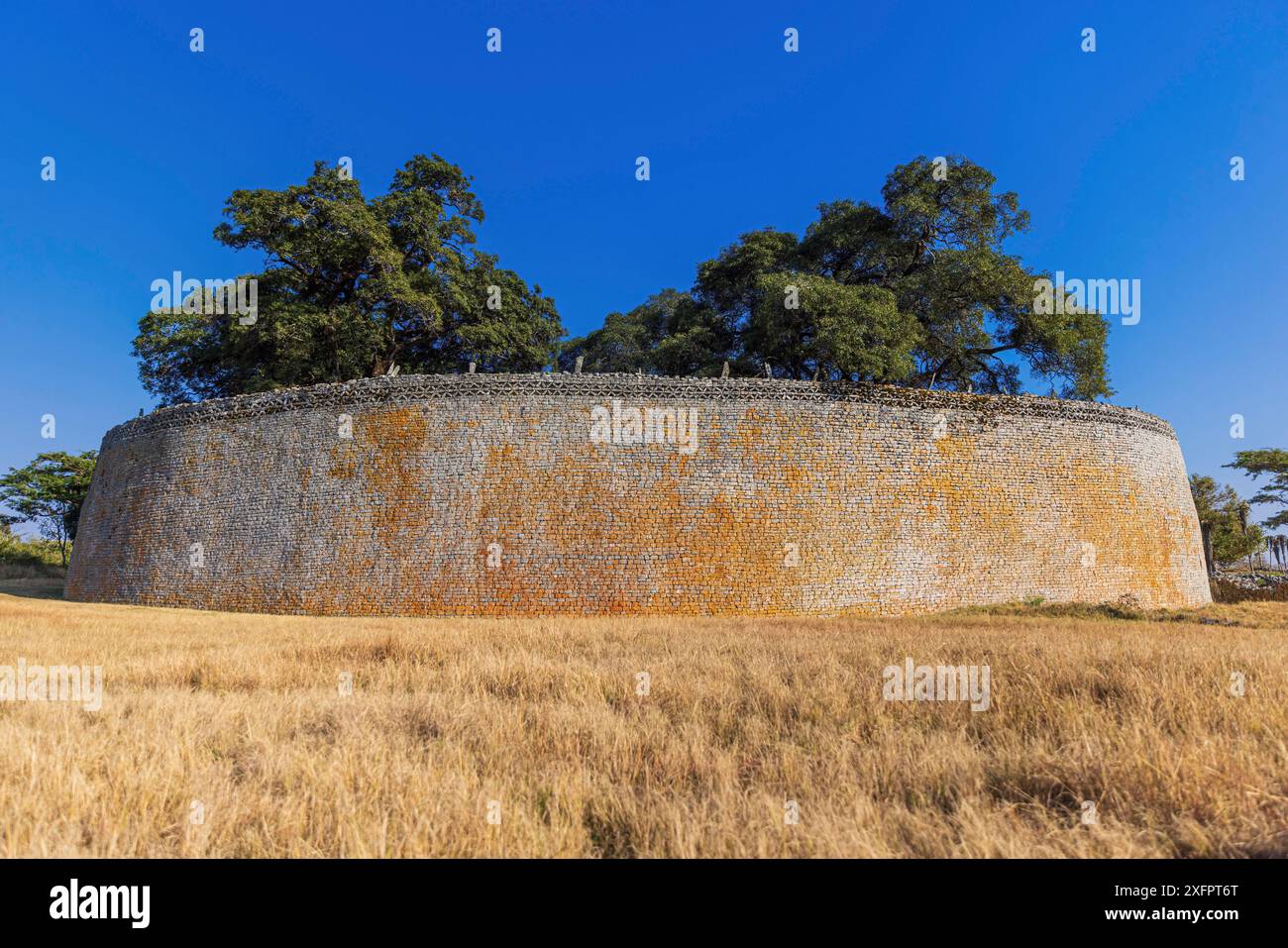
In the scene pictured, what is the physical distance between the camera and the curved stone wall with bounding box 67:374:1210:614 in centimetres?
1986

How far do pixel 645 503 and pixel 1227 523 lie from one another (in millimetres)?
57773

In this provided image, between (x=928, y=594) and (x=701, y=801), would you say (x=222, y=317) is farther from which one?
(x=701, y=801)

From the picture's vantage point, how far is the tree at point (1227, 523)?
48.6 meters

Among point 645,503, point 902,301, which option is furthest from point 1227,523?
point 645,503

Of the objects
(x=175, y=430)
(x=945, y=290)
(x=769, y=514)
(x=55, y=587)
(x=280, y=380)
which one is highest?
(x=945, y=290)

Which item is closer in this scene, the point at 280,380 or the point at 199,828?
the point at 199,828

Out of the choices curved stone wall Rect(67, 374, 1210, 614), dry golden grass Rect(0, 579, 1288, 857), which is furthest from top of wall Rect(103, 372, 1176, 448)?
dry golden grass Rect(0, 579, 1288, 857)

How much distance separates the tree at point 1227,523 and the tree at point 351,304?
4713 centimetres

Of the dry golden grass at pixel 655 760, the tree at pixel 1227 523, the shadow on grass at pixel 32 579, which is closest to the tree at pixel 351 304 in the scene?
the shadow on grass at pixel 32 579

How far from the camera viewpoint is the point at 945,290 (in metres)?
28.5

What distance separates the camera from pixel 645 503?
20.3 m

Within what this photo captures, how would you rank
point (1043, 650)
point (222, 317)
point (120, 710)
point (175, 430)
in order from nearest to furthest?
point (120, 710), point (1043, 650), point (175, 430), point (222, 317)
